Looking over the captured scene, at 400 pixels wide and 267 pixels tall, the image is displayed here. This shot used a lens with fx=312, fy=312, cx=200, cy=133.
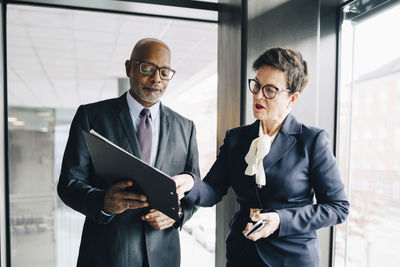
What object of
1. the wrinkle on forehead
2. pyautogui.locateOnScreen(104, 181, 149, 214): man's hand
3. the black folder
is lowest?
pyautogui.locateOnScreen(104, 181, 149, 214): man's hand

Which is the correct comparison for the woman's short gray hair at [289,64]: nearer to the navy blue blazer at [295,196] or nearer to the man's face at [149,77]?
the navy blue blazer at [295,196]

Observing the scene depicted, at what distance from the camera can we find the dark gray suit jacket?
1392 millimetres

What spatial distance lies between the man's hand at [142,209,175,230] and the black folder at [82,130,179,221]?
219mm

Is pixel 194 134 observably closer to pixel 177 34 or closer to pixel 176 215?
pixel 176 215

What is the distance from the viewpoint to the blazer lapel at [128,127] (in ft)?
4.72

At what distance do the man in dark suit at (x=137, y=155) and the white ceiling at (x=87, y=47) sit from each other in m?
1.12

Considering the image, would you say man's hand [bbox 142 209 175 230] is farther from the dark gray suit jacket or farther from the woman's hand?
the woman's hand

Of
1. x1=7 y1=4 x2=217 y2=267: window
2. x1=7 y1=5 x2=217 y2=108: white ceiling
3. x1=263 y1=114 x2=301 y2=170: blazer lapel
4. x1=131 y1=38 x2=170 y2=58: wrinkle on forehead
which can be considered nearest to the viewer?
x1=263 y1=114 x2=301 y2=170: blazer lapel

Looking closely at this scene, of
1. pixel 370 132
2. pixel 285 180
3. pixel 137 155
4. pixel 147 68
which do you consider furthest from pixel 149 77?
pixel 370 132

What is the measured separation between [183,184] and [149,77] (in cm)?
54

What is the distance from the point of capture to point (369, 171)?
1.94 metres

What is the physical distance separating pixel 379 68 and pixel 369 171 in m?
0.63

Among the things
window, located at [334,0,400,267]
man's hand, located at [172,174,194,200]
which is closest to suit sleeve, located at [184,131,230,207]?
man's hand, located at [172,174,194,200]

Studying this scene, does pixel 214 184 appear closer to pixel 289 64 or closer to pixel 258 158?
pixel 258 158
